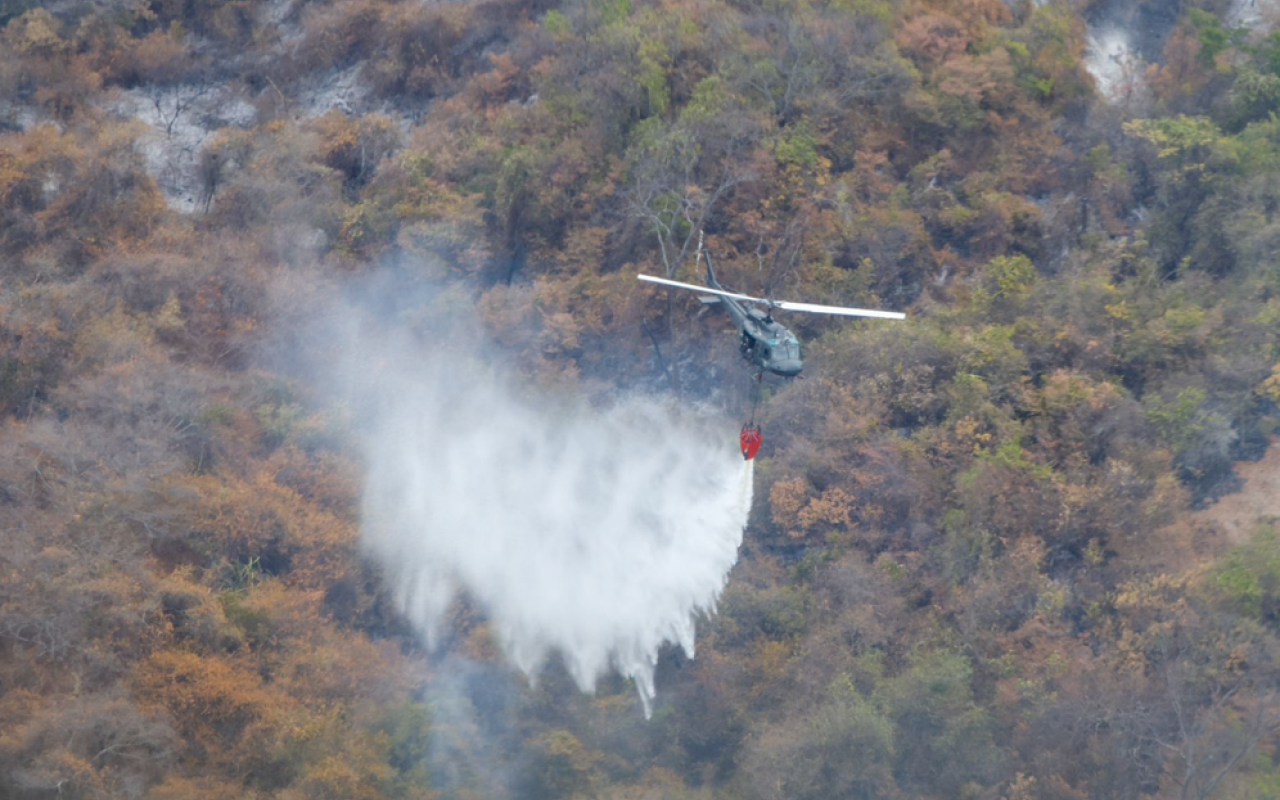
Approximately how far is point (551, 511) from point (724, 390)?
5895mm

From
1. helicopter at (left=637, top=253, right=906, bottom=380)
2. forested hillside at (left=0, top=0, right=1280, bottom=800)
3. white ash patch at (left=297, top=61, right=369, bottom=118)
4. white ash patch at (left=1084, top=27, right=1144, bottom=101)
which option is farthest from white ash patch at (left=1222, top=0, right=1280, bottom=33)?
white ash patch at (left=297, top=61, right=369, bottom=118)

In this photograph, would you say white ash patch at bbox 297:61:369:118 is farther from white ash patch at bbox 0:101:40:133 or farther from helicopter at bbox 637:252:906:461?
helicopter at bbox 637:252:906:461

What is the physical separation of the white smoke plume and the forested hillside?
74 cm

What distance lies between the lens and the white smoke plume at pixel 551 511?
111 ft

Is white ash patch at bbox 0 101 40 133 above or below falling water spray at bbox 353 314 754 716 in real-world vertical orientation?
above

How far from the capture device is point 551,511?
35781mm

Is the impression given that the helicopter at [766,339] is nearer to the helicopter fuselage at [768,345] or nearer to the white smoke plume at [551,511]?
the helicopter fuselage at [768,345]

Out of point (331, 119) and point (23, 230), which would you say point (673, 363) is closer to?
point (331, 119)

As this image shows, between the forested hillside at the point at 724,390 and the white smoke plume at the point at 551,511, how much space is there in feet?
2.42

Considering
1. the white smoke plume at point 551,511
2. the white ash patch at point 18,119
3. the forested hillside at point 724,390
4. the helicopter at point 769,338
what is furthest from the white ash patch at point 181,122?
the helicopter at point 769,338

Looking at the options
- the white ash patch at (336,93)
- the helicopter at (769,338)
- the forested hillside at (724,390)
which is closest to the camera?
the helicopter at (769,338)

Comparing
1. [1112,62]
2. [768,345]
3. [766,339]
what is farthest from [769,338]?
[1112,62]

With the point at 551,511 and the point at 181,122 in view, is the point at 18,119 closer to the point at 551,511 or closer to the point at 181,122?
the point at 181,122

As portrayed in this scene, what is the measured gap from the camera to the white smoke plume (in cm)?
3378
